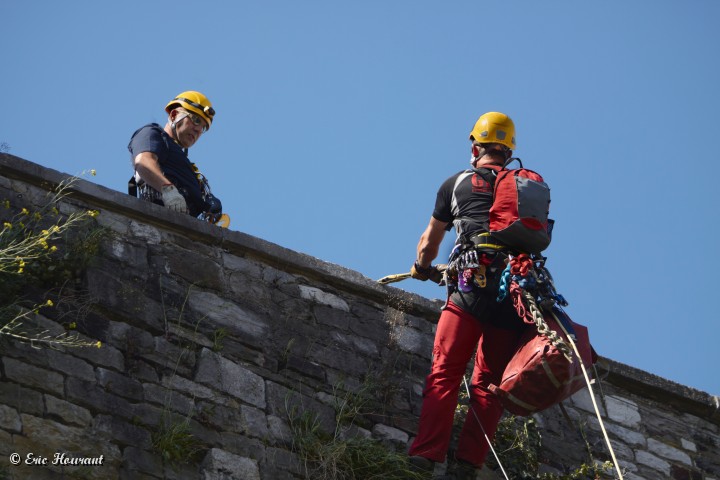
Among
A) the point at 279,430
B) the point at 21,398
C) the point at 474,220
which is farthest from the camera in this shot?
the point at 474,220

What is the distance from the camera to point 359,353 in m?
6.80

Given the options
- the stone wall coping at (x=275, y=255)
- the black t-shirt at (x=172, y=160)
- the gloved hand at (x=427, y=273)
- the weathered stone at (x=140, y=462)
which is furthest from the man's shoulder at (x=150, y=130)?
the weathered stone at (x=140, y=462)

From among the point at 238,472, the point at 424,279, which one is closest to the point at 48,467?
the point at 238,472

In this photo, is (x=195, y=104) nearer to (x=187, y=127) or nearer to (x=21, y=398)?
(x=187, y=127)

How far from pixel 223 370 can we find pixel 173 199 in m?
1.34

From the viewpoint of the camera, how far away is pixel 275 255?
6926 millimetres

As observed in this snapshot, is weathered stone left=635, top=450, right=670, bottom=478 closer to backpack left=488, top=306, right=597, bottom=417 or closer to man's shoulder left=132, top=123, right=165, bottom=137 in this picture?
backpack left=488, top=306, right=597, bottom=417

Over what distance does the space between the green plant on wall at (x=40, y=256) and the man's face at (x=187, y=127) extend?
138 cm

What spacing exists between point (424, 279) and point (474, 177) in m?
0.77

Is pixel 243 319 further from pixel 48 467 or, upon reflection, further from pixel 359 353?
pixel 48 467

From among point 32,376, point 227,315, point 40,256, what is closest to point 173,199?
point 227,315

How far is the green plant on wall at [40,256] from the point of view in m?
5.62

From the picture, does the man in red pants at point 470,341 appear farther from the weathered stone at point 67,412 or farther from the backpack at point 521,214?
the weathered stone at point 67,412

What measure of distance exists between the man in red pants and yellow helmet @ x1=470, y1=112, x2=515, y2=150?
39 centimetres
